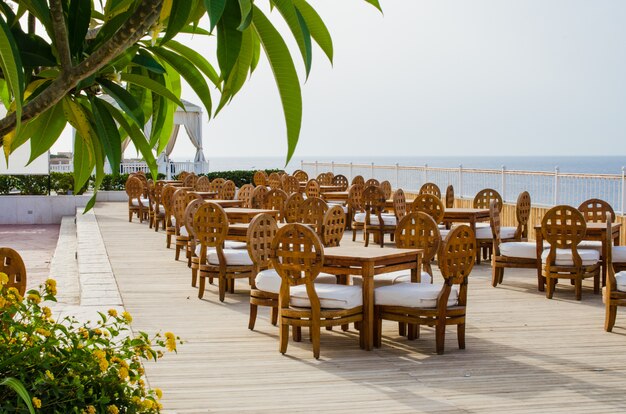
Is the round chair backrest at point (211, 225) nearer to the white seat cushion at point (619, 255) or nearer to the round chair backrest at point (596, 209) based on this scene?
the white seat cushion at point (619, 255)

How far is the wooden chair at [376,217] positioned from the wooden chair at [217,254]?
209 inches

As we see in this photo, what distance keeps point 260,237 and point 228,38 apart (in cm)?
644

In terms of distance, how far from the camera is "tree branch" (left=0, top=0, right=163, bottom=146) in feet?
5.65

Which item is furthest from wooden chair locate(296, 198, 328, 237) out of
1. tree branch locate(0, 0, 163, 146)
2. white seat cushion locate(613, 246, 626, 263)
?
tree branch locate(0, 0, 163, 146)

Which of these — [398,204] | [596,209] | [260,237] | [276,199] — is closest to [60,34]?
[260,237]

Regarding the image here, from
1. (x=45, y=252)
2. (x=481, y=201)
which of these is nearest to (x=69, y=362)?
(x=481, y=201)

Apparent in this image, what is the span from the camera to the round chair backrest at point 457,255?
6582 millimetres

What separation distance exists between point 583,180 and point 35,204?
1518 centimetres

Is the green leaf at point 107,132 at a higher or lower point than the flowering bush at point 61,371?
higher

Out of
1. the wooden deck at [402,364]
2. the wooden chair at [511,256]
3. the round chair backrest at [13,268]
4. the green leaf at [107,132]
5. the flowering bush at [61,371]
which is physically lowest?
the wooden deck at [402,364]

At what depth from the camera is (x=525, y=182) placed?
17125 mm

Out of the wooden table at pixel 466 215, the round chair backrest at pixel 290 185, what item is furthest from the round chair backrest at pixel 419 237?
the round chair backrest at pixel 290 185

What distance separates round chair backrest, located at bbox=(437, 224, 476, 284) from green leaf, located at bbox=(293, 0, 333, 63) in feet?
15.4

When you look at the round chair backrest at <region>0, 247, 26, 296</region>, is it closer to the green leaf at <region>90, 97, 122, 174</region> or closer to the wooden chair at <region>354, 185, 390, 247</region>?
the green leaf at <region>90, 97, 122, 174</region>
